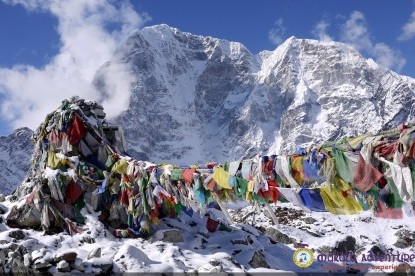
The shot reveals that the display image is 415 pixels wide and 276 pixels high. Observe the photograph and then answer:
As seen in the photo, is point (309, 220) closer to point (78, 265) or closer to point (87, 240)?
point (87, 240)

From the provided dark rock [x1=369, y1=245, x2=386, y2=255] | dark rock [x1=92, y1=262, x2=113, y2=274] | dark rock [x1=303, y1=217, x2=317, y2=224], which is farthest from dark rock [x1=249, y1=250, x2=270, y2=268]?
dark rock [x1=303, y1=217, x2=317, y2=224]

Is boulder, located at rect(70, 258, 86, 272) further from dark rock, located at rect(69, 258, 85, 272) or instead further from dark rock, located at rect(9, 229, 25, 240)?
dark rock, located at rect(9, 229, 25, 240)

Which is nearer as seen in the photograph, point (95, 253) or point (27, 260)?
point (27, 260)

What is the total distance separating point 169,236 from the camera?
16.0 meters

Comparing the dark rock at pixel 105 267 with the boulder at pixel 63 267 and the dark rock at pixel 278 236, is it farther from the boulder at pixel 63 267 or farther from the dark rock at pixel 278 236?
the dark rock at pixel 278 236

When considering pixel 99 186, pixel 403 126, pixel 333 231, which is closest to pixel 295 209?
pixel 333 231

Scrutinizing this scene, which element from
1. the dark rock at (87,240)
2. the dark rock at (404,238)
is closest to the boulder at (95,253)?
the dark rock at (87,240)

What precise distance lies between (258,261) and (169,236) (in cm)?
309

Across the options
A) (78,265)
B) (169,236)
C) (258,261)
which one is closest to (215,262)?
(258,261)

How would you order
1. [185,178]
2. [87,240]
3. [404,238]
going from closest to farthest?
[185,178] → [87,240] → [404,238]

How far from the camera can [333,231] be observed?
34.3 meters

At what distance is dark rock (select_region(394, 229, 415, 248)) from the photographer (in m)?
29.8

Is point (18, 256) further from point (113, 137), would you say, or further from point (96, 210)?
point (113, 137)

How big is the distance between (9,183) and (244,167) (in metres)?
188
